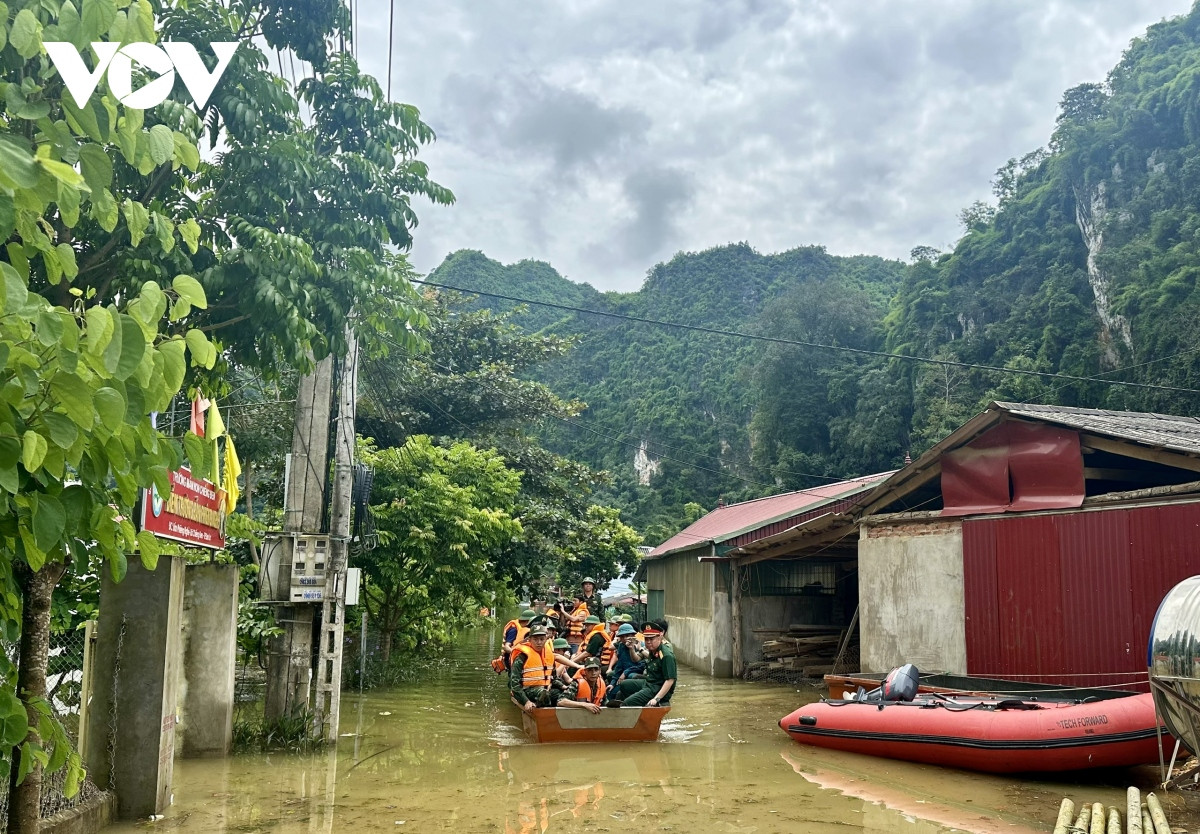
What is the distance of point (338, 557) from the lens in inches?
454

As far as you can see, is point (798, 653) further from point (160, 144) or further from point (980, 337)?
point (980, 337)

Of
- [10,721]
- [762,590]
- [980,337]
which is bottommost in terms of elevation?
[10,721]

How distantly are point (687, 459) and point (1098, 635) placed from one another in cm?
4870

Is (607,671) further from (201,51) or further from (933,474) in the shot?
(201,51)

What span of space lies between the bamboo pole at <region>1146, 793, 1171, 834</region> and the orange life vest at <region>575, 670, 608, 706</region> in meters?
6.40

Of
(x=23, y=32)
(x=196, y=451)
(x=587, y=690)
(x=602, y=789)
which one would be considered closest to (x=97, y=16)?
(x=23, y=32)

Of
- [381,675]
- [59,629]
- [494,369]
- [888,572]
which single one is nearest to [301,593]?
[59,629]

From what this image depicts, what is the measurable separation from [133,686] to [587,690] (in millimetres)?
6380

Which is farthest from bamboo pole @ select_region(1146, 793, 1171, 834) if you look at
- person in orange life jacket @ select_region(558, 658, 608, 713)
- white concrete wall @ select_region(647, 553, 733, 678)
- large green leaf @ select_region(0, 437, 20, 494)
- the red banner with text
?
white concrete wall @ select_region(647, 553, 733, 678)

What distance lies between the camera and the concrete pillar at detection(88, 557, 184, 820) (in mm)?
7785

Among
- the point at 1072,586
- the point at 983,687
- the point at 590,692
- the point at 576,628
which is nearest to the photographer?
the point at 1072,586

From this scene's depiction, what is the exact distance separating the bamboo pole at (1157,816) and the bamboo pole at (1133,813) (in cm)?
9

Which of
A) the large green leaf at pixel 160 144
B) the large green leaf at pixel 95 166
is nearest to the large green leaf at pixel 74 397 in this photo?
the large green leaf at pixel 95 166

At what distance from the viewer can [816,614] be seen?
21.7 meters
